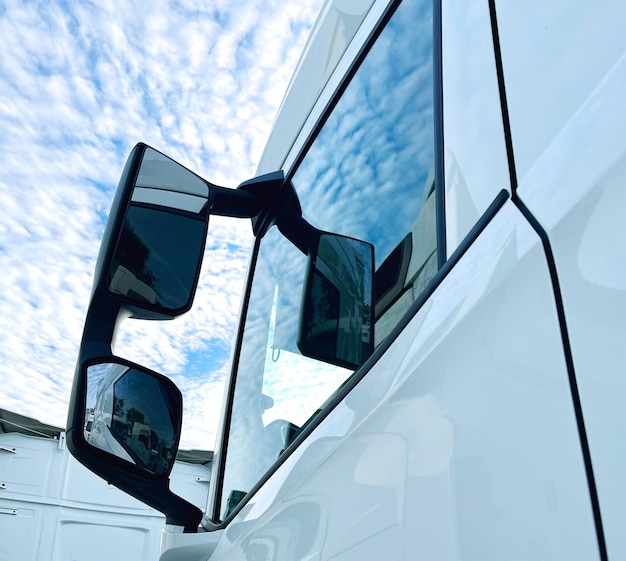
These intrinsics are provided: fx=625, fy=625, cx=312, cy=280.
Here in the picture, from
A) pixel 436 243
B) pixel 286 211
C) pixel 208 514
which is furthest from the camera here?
pixel 208 514

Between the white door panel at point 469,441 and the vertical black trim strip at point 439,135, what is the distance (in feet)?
0.33

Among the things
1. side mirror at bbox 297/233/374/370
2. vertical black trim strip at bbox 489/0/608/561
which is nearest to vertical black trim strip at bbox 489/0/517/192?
vertical black trim strip at bbox 489/0/608/561

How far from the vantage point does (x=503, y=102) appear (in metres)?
0.69

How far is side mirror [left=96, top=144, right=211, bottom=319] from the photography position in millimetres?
1103

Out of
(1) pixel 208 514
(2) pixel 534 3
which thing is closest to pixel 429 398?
(2) pixel 534 3

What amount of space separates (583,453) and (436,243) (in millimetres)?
400

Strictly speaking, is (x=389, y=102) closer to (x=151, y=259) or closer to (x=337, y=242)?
(x=337, y=242)

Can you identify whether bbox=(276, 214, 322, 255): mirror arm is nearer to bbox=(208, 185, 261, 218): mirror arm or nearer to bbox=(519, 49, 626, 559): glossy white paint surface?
bbox=(208, 185, 261, 218): mirror arm

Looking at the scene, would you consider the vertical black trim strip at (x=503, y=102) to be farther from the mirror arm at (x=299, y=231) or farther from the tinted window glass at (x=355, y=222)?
the mirror arm at (x=299, y=231)

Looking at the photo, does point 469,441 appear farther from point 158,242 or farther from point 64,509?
point 64,509

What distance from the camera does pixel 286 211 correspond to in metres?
1.61

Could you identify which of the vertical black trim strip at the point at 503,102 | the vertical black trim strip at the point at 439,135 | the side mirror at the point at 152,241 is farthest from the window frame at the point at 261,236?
the side mirror at the point at 152,241

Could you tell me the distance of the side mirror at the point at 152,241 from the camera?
1103 mm

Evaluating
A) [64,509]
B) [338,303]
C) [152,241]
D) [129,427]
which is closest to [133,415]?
[129,427]
